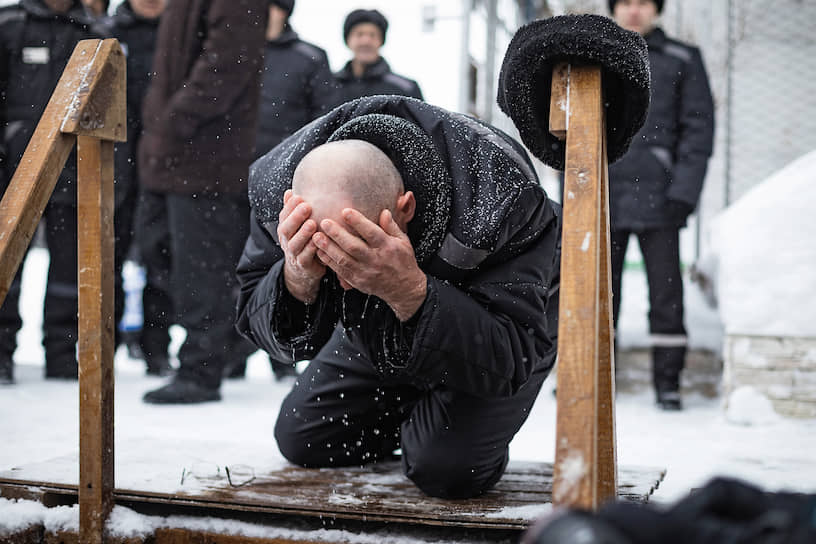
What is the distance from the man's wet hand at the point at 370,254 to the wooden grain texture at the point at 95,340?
1.80 ft

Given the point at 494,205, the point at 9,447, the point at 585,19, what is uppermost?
the point at 585,19

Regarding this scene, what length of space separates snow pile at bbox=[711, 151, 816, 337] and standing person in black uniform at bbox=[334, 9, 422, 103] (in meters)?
1.79

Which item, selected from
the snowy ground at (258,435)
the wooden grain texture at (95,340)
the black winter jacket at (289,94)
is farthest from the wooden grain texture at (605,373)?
the black winter jacket at (289,94)

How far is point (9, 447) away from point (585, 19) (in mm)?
2320

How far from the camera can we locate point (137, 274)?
718cm

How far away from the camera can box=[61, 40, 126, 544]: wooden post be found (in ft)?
5.97

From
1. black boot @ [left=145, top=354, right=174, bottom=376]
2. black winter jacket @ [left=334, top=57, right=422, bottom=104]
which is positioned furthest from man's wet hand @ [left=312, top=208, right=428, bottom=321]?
black boot @ [left=145, top=354, right=174, bottom=376]

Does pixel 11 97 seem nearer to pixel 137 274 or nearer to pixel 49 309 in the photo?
pixel 49 309

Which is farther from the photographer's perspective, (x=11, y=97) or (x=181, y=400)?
(x=11, y=97)

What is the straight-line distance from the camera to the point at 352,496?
6.42 ft

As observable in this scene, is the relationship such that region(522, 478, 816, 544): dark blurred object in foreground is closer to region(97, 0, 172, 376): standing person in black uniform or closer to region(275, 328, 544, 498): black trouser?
region(275, 328, 544, 498): black trouser

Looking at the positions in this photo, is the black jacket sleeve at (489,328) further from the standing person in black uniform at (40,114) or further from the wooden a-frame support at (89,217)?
the standing person in black uniform at (40,114)

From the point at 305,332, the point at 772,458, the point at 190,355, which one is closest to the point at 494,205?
the point at 305,332

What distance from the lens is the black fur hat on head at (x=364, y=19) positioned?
174 inches
